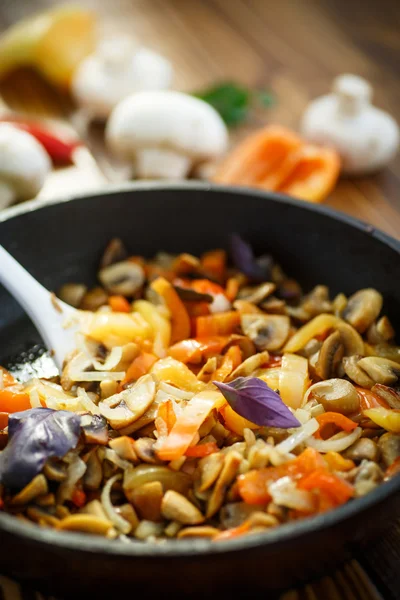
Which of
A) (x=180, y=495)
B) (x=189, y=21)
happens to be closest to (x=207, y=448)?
(x=180, y=495)

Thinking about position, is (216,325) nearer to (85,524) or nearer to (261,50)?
(85,524)

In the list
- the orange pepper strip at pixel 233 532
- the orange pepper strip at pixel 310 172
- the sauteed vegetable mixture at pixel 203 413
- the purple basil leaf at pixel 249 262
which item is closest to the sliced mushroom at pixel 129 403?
the sauteed vegetable mixture at pixel 203 413

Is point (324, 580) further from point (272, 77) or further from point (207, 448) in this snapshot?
point (272, 77)

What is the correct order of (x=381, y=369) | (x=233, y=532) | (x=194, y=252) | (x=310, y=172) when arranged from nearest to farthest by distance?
1. (x=233, y=532)
2. (x=381, y=369)
3. (x=194, y=252)
4. (x=310, y=172)

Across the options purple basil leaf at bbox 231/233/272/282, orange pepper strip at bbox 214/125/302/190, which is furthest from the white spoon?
orange pepper strip at bbox 214/125/302/190

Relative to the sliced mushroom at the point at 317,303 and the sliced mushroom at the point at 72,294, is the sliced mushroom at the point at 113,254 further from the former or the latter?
the sliced mushroom at the point at 317,303

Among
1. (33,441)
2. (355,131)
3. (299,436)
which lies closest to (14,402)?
(33,441)

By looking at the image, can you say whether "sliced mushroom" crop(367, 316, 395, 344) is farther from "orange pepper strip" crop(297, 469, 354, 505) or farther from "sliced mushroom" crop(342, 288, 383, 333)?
"orange pepper strip" crop(297, 469, 354, 505)
